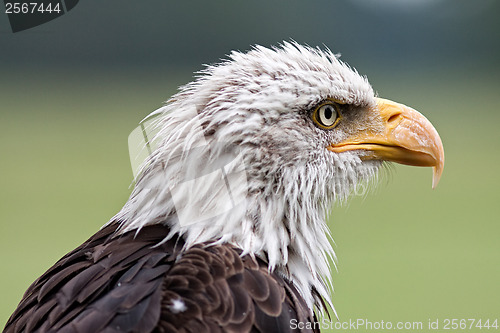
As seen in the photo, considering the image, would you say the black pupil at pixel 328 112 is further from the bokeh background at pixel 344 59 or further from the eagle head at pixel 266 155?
the bokeh background at pixel 344 59

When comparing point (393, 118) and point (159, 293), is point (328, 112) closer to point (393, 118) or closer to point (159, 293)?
point (393, 118)

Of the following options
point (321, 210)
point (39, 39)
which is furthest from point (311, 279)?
point (39, 39)

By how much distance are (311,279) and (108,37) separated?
1395 centimetres

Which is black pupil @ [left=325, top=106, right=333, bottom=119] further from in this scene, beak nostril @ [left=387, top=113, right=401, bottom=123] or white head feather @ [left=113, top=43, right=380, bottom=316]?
beak nostril @ [left=387, top=113, right=401, bottom=123]

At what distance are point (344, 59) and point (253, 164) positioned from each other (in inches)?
514

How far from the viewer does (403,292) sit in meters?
9.54

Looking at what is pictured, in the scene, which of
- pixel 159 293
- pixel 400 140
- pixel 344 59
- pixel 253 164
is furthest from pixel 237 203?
pixel 344 59

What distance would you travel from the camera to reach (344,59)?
50.1ft

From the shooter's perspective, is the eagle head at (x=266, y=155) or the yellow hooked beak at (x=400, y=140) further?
the yellow hooked beak at (x=400, y=140)

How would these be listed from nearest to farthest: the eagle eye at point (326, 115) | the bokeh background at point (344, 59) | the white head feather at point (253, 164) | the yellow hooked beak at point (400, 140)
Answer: the white head feather at point (253, 164), the eagle eye at point (326, 115), the yellow hooked beak at point (400, 140), the bokeh background at point (344, 59)

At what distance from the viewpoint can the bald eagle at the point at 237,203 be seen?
2.31 metres

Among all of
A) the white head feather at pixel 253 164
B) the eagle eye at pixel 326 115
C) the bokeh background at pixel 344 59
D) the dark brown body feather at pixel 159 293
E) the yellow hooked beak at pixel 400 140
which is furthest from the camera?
the bokeh background at pixel 344 59

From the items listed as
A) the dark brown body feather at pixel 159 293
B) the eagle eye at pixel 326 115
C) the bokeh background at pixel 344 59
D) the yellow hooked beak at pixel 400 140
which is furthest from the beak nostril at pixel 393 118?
the bokeh background at pixel 344 59

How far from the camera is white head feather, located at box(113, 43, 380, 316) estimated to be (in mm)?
2619
